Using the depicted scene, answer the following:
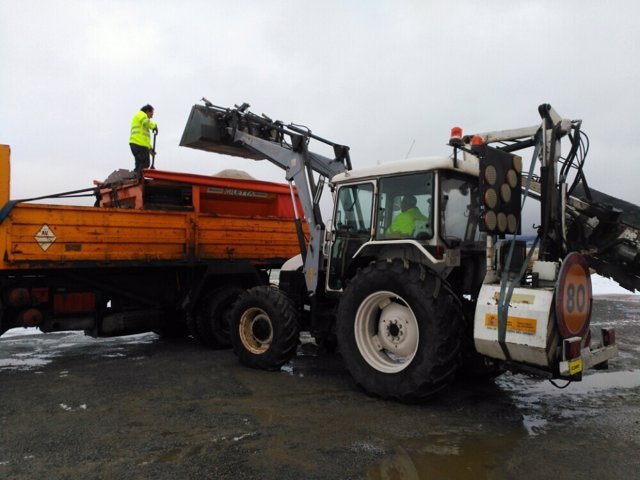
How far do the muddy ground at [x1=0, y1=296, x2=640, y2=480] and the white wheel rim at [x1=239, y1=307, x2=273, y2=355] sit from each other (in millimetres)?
319

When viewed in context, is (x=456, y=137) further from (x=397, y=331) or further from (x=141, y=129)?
(x=141, y=129)

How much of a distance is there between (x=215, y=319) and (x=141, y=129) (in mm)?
3316

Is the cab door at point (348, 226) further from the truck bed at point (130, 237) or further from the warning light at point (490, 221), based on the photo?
the truck bed at point (130, 237)

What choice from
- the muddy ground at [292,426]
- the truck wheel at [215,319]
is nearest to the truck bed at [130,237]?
the truck wheel at [215,319]

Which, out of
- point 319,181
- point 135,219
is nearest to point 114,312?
point 135,219

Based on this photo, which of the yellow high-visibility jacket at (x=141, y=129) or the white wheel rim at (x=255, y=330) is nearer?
the white wheel rim at (x=255, y=330)

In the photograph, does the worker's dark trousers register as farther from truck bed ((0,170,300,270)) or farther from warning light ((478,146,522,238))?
warning light ((478,146,522,238))

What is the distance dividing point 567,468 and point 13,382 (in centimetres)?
544

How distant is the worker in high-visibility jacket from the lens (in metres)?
8.17

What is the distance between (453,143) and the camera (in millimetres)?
4781

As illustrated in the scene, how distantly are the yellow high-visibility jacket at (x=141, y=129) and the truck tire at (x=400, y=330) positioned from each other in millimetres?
4957

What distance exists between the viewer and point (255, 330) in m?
6.17

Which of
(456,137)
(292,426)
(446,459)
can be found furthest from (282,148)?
(446,459)

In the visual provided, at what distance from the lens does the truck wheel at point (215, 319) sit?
294 inches
